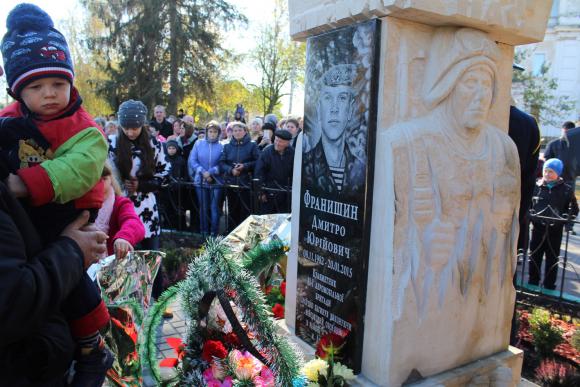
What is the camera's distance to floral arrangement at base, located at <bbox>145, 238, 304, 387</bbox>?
1788 millimetres

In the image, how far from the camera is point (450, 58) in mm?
2047

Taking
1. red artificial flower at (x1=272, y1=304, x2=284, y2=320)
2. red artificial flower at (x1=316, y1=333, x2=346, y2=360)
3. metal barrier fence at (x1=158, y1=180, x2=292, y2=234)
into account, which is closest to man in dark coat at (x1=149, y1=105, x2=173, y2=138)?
metal barrier fence at (x1=158, y1=180, x2=292, y2=234)

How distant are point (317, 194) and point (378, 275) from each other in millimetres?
568

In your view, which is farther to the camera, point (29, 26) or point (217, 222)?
point (217, 222)

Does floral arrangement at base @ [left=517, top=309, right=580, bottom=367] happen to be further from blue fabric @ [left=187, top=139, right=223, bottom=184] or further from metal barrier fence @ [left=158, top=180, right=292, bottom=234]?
blue fabric @ [left=187, top=139, right=223, bottom=184]

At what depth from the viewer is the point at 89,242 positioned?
139 cm

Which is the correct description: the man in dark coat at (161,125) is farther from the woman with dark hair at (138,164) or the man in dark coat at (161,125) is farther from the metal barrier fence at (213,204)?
the woman with dark hair at (138,164)

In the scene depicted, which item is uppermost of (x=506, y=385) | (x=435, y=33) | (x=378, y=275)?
(x=435, y=33)

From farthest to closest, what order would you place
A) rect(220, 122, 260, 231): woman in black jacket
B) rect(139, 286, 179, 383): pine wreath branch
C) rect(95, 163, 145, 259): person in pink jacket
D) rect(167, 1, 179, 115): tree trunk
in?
rect(167, 1, 179, 115): tree trunk → rect(220, 122, 260, 231): woman in black jacket → rect(95, 163, 145, 259): person in pink jacket → rect(139, 286, 179, 383): pine wreath branch

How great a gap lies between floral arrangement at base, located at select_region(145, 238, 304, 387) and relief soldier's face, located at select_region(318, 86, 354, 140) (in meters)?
0.80

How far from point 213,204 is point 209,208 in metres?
0.31

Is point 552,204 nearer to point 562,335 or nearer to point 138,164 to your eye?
point 562,335

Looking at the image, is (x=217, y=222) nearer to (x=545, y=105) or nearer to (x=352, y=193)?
(x=352, y=193)

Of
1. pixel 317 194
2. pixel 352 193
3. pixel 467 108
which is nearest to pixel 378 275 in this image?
pixel 352 193
